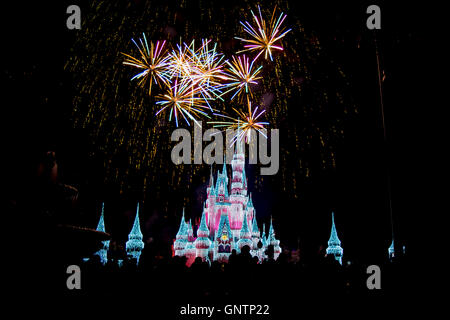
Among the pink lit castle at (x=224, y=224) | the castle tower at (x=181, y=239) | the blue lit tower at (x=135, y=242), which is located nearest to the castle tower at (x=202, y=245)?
the pink lit castle at (x=224, y=224)

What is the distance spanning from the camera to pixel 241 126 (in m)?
15.5

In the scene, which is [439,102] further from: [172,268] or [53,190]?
[53,190]

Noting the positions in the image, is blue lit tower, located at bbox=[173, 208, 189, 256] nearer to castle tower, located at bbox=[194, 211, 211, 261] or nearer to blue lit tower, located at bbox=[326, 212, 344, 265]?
castle tower, located at bbox=[194, 211, 211, 261]

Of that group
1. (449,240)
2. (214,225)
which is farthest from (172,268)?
(214,225)

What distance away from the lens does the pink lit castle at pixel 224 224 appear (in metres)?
45.8

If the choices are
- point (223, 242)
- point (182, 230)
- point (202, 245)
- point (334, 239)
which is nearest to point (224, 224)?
point (223, 242)

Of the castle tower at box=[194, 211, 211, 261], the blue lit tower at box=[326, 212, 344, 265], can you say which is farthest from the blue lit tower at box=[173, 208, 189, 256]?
the blue lit tower at box=[326, 212, 344, 265]

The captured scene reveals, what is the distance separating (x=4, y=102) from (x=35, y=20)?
194 cm

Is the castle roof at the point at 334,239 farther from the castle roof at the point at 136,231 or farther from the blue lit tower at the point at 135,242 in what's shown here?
the castle roof at the point at 136,231

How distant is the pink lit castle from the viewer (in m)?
45.8

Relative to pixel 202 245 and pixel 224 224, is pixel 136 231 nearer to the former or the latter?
pixel 202 245

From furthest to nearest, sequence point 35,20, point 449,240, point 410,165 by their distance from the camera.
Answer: point 35,20, point 410,165, point 449,240

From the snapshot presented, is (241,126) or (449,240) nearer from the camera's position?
(449,240)
